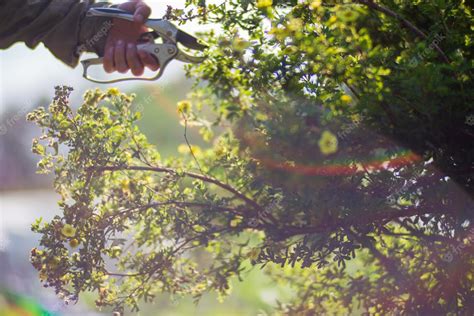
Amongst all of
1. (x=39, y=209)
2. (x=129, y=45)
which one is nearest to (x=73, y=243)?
(x=129, y=45)

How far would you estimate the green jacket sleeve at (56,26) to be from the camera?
1.69m

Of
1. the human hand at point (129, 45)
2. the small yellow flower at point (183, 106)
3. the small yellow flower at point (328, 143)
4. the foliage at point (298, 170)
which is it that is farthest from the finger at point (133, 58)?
the small yellow flower at point (328, 143)

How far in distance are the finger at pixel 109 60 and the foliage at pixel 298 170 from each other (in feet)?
0.21

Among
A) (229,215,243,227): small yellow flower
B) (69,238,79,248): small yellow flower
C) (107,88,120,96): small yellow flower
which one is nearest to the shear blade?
(107,88,120,96): small yellow flower

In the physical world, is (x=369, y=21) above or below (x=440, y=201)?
above

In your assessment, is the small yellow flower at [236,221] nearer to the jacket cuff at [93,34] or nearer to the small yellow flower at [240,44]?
the small yellow flower at [240,44]

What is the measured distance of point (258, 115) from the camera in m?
1.93

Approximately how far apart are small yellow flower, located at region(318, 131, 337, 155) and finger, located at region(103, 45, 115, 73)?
0.64 m

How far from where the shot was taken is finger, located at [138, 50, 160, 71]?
1.68 meters

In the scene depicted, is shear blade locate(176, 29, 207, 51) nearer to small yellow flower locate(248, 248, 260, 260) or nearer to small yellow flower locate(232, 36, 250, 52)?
small yellow flower locate(232, 36, 250, 52)

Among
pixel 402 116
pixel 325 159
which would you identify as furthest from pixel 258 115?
pixel 402 116

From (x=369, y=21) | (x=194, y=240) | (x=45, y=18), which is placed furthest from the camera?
→ (x=194, y=240)

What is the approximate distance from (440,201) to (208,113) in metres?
0.90

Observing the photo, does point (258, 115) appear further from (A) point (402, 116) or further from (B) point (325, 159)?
(A) point (402, 116)
